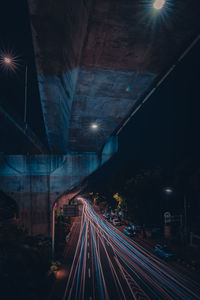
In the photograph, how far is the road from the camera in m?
12.8

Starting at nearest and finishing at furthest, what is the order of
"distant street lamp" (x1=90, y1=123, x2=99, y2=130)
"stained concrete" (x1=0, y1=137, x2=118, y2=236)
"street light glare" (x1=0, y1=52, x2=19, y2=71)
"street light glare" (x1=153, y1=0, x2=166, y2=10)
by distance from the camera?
"street light glare" (x1=153, y1=0, x2=166, y2=10) → "street light glare" (x1=0, y1=52, x2=19, y2=71) → "distant street lamp" (x1=90, y1=123, x2=99, y2=130) → "stained concrete" (x1=0, y1=137, x2=118, y2=236)

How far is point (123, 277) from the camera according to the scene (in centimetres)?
1524

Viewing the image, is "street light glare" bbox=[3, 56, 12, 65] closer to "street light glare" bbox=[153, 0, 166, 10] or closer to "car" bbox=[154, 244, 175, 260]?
"street light glare" bbox=[153, 0, 166, 10]

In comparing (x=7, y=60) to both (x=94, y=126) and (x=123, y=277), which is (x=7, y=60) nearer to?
(x=94, y=126)

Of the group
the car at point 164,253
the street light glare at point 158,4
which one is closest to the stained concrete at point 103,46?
the street light glare at point 158,4

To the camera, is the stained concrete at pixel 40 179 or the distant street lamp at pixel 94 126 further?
the stained concrete at pixel 40 179

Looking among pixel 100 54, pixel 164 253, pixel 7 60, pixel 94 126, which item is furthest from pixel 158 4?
pixel 164 253

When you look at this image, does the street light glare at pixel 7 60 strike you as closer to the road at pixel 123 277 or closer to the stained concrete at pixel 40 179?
the stained concrete at pixel 40 179

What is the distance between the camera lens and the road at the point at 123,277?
12789mm

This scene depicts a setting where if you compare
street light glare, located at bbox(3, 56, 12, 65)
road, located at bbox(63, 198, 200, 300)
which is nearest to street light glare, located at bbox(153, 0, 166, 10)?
street light glare, located at bbox(3, 56, 12, 65)

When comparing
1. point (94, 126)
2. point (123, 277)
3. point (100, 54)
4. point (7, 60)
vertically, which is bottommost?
point (123, 277)

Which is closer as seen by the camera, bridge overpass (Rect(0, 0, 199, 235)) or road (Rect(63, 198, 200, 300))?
bridge overpass (Rect(0, 0, 199, 235))

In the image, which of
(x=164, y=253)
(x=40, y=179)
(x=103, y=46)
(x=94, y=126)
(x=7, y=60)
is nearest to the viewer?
(x=103, y=46)

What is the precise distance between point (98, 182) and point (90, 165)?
57821mm
